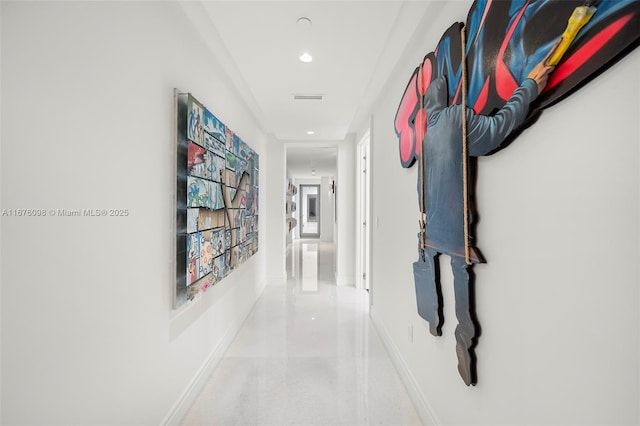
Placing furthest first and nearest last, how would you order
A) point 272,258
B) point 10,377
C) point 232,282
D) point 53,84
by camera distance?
1. point 272,258
2. point 232,282
3. point 53,84
4. point 10,377

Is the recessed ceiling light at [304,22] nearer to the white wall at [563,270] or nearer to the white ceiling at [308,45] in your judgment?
the white ceiling at [308,45]

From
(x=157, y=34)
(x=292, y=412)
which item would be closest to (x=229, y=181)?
(x=157, y=34)

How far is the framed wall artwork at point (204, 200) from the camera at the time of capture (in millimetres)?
1661

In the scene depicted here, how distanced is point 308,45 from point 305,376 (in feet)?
7.69

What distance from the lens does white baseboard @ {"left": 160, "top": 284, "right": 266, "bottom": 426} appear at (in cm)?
165

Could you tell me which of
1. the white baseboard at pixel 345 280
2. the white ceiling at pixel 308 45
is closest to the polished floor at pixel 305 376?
the white baseboard at pixel 345 280

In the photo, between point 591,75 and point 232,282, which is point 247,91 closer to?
point 232,282

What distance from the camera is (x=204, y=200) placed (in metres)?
1.95

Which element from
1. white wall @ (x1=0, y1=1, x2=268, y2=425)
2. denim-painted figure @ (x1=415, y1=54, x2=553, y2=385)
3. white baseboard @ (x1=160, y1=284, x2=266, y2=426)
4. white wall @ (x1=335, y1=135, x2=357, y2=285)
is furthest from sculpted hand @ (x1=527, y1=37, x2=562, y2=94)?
white wall @ (x1=335, y1=135, x2=357, y2=285)

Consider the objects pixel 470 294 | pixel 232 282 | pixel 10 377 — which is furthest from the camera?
pixel 232 282

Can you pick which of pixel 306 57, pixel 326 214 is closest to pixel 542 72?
pixel 306 57

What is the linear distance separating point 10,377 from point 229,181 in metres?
1.81

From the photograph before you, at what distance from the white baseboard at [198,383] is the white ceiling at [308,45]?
222 cm

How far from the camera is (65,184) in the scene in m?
1.00
